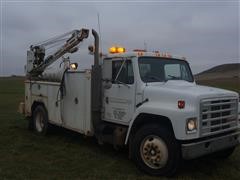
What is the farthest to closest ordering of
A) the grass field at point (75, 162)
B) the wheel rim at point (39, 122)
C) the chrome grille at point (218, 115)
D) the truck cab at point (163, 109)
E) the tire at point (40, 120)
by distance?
the wheel rim at point (39, 122) → the tire at point (40, 120) → the grass field at point (75, 162) → the chrome grille at point (218, 115) → the truck cab at point (163, 109)

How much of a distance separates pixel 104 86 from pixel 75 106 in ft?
4.19

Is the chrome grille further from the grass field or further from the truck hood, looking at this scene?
the grass field

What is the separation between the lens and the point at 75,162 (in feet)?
27.4

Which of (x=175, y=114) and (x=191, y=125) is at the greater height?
(x=175, y=114)

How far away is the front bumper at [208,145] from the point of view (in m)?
6.86

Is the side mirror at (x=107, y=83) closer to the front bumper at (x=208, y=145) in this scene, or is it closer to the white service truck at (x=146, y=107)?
the white service truck at (x=146, y=107)

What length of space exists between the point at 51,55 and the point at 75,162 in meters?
4.58

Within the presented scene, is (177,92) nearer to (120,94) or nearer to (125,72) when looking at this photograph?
(125,72)

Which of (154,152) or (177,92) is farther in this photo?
(154,152)

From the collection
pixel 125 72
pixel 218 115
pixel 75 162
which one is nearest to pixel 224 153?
pixel 218 115

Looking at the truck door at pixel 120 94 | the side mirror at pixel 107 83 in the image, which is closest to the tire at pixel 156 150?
the truck door at pixel 120 94

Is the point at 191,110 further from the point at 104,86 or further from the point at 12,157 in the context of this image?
the point at 12,157

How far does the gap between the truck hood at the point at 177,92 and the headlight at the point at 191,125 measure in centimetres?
44

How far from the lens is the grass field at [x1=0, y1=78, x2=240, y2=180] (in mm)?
7402
